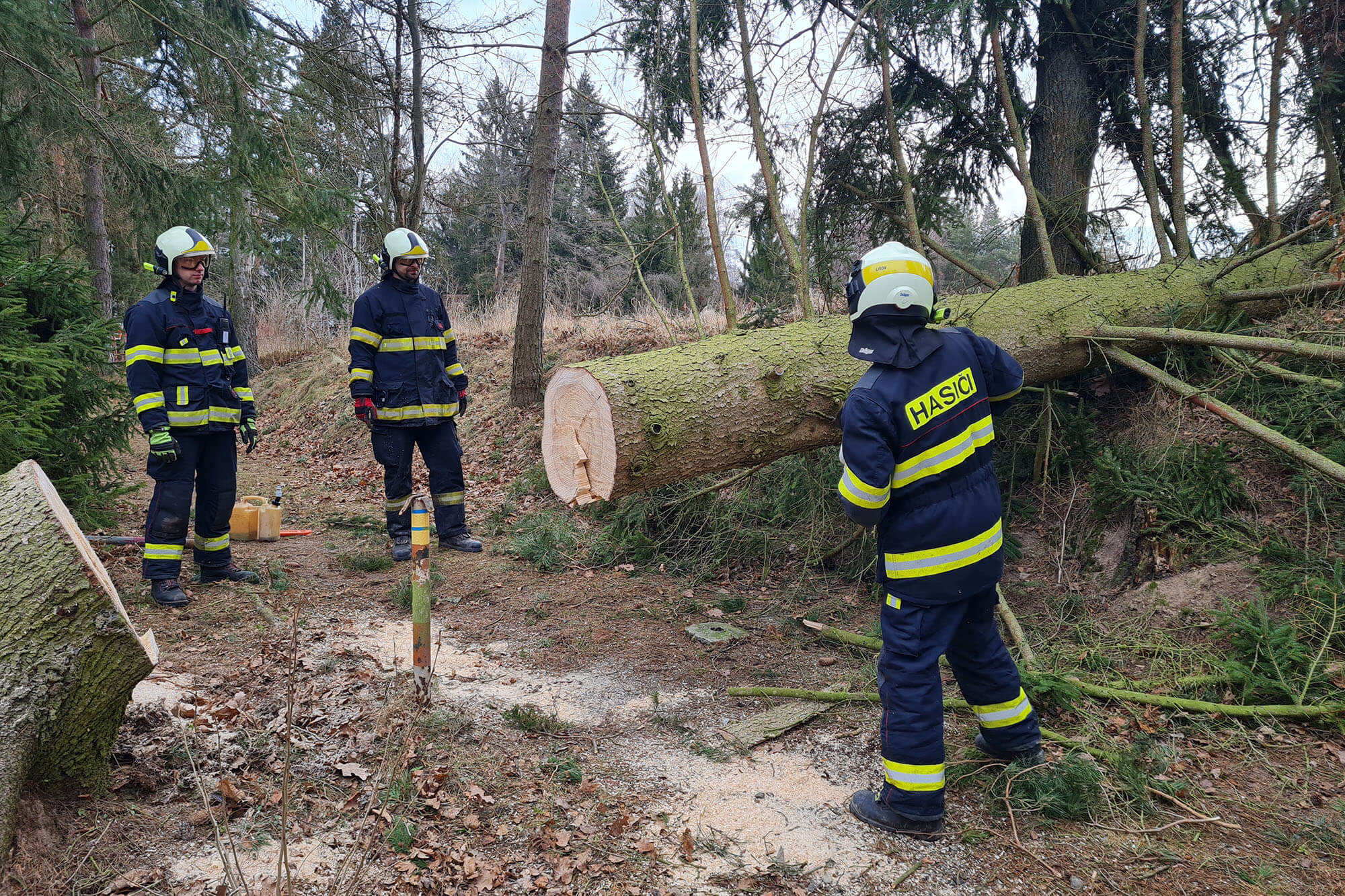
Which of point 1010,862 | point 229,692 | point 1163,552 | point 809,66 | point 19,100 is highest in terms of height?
point 19,100

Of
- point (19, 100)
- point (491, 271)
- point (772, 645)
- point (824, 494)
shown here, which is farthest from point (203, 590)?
point (491, 271)

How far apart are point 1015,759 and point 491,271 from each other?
2817 centimetres

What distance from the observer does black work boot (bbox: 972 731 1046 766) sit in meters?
3.08

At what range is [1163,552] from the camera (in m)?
4.40

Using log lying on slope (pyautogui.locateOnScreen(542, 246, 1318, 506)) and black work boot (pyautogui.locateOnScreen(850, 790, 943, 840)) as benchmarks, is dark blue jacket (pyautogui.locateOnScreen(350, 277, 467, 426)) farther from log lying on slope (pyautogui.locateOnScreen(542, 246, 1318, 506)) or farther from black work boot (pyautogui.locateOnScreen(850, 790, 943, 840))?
black work boot (pyautogui.locateOnScreen(850, 790, 943, 840))

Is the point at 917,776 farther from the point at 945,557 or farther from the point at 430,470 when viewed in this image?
the point at 430,470

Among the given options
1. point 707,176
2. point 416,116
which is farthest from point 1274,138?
point 416,116

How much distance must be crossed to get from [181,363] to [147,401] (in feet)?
1.11

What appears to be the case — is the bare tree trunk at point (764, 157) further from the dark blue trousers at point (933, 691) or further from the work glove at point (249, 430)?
the work glove at point (249, 430)

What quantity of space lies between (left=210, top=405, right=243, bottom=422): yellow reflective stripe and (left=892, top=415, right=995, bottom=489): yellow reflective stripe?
4575mm

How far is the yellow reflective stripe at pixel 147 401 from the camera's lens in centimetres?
492

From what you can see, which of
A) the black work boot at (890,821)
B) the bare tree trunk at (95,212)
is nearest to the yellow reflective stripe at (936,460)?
the black work boot at (890,821)

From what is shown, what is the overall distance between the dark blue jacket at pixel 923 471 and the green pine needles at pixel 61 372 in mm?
4986

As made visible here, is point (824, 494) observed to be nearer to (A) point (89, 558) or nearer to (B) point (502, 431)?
(A) point (89, 558)
